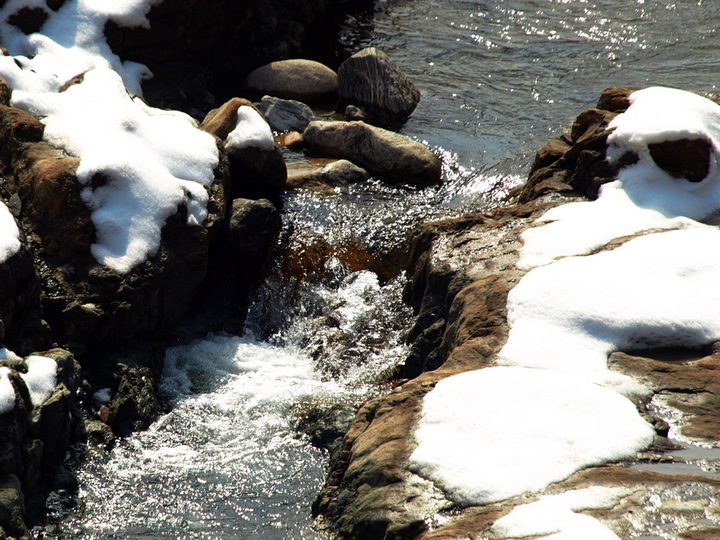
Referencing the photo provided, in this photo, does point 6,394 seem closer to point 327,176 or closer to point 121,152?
point 121,152

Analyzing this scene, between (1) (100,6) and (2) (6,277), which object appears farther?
(1) (100,6)

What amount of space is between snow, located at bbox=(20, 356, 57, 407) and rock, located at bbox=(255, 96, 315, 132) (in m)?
7.43

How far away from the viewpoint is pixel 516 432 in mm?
4047

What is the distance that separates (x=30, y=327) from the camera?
232 inches

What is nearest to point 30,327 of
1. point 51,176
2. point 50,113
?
point 51,176

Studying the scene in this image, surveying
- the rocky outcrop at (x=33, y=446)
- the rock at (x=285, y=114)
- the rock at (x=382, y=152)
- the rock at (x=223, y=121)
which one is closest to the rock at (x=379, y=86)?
the rock at (x=285, y=114)

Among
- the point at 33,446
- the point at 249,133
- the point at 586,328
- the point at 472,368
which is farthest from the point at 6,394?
the point at 249,133

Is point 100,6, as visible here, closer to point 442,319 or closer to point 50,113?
point 50,113

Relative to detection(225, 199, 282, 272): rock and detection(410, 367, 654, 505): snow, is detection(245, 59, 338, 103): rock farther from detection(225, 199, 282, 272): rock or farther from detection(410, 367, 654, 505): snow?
detection(410, 367, 654, 505): snow

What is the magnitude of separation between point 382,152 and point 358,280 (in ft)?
10.1

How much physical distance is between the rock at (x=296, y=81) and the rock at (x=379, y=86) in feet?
2.53

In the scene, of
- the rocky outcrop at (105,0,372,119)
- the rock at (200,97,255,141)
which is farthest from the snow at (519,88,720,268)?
the rocky outcrop at (105,0,372,119)

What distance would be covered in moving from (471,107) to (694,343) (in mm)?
8774

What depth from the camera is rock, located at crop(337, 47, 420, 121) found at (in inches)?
486
